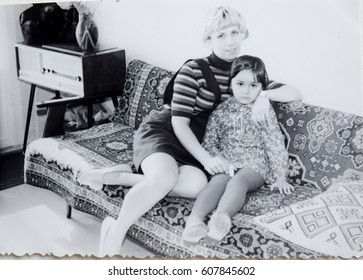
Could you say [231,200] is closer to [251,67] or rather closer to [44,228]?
[251,67]

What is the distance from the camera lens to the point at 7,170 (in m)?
1.92

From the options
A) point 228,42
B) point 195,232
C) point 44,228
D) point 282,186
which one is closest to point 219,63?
point 228,42

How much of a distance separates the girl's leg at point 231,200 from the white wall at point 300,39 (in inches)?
12.5

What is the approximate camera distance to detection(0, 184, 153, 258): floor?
1.50 m

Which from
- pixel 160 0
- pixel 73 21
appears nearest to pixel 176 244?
pixel 160 0

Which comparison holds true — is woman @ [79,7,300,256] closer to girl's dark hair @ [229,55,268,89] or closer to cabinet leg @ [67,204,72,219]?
girl's dark hair @ [229,55,268,89]

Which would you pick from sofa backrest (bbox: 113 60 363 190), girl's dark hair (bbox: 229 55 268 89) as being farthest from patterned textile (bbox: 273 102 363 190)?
girl's dark hair (bbox: 229 55 268 89)

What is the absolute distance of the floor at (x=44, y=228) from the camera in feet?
4.91

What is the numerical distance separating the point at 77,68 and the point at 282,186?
109 centimetres

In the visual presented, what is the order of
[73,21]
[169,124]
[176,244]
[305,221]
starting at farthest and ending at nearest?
[73,21] < [169,124] < [176,244] < [305,221]

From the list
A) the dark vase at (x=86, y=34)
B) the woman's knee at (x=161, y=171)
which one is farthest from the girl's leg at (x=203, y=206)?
the dark vase at (x=86, y=34)

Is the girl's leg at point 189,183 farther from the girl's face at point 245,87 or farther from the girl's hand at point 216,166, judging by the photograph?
the girl's face at point 245,87
